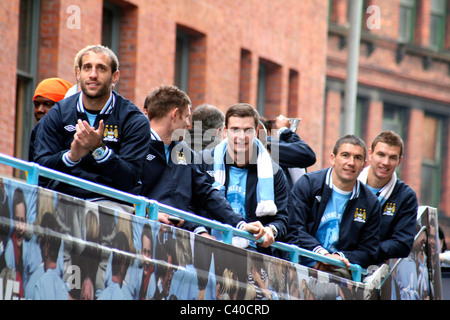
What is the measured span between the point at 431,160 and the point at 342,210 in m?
23.5

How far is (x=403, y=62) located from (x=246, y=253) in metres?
23.9

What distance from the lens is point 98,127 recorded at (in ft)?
20.0

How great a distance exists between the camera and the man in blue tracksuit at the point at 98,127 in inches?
236

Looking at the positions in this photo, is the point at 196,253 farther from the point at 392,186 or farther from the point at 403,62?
the point at 403,62

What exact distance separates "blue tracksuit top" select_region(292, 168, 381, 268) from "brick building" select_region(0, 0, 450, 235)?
5.46 meters

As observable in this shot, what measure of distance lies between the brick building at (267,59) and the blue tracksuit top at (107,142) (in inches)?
259

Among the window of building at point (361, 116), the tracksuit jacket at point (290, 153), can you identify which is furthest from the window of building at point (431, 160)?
the tracksuit jacket at point (290, 153)

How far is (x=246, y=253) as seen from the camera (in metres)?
6.56

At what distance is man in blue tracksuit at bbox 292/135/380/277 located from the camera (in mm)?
8109

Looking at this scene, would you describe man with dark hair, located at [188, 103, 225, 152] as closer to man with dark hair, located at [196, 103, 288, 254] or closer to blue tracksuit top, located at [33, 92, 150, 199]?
man with dark hair, located at [196, 103, 288, 254]

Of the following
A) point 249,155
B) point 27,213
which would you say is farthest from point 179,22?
point 27,213

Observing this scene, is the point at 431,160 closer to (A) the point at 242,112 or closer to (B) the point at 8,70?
(B) the point at 8,70

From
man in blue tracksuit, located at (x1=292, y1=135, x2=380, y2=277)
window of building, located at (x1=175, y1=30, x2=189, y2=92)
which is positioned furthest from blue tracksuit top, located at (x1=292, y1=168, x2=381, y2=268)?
window of building, located at (x1=175, y1=30, x2=189, y2=92)

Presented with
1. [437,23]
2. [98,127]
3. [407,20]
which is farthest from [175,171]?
[437,23]
